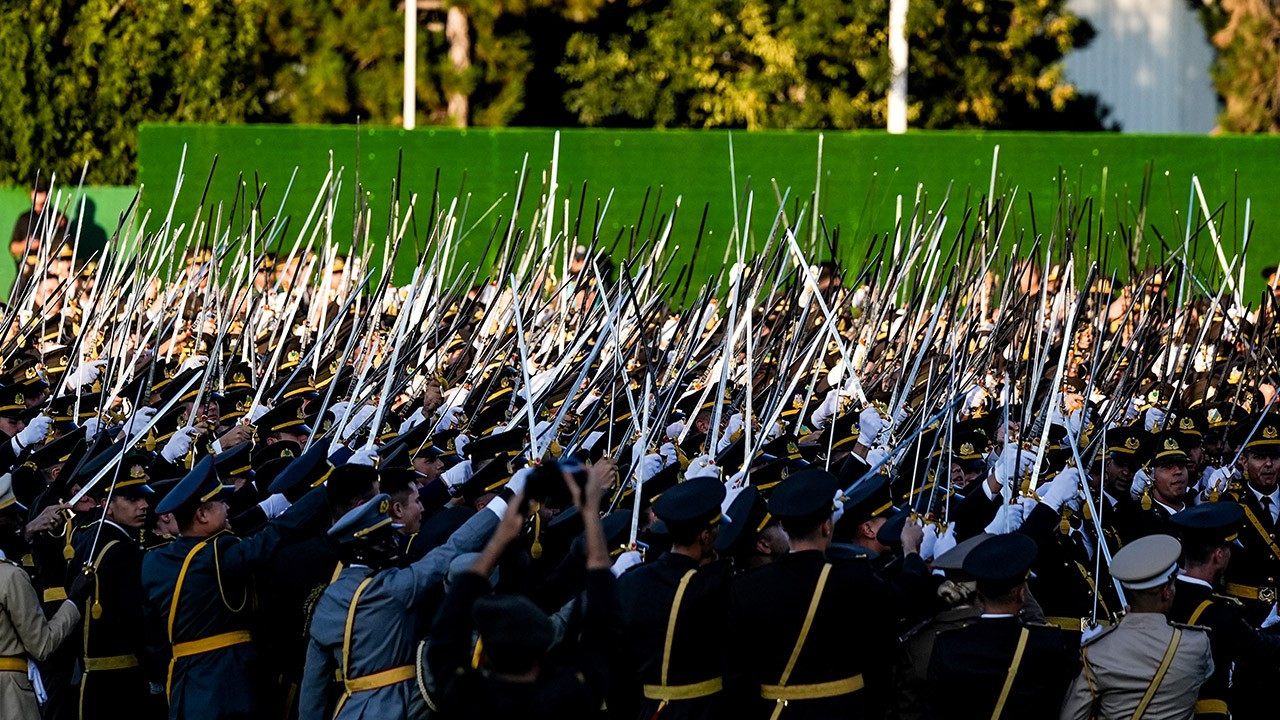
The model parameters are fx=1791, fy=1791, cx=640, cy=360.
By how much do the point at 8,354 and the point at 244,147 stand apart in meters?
7.11

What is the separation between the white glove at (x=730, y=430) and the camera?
7407mm

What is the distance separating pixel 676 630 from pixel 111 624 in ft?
7.18

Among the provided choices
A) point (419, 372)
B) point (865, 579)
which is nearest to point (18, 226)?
point (419, 372)

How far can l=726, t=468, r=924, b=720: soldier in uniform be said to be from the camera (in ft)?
15.5

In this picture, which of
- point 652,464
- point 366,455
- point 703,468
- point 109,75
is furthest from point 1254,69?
point 366,455

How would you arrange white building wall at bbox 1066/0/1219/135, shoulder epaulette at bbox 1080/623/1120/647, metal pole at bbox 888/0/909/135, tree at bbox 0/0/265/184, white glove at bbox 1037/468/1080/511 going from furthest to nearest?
white building wall at bbox 1066/0/1219/135
metal pole at bbox 888/0/909/135
tree at bbox 0/0/265/184
white glove at bbox 1037/468/1080/511
shoulder epaulette at bbox 1080/623/1120/647

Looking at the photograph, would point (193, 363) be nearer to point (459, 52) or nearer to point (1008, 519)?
point (1008, 519)

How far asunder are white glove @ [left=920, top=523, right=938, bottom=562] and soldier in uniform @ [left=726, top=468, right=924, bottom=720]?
2.17 feet

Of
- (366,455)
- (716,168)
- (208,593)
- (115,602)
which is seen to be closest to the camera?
(208,593)

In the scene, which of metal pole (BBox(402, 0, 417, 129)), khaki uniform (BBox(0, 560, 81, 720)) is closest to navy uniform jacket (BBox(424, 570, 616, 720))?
khaki uniform (BBox(0, 560, 81, 720))

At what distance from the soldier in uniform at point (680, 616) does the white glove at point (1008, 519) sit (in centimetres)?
105

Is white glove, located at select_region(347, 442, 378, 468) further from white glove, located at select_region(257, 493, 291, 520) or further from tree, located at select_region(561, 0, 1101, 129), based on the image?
tree, located at select_region(561, 0, 1101, 129)

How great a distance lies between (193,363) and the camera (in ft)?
31.8

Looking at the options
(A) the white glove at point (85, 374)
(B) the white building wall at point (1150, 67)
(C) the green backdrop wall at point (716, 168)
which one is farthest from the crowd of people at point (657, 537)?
(B) the white building wall at point (1150, 67)
